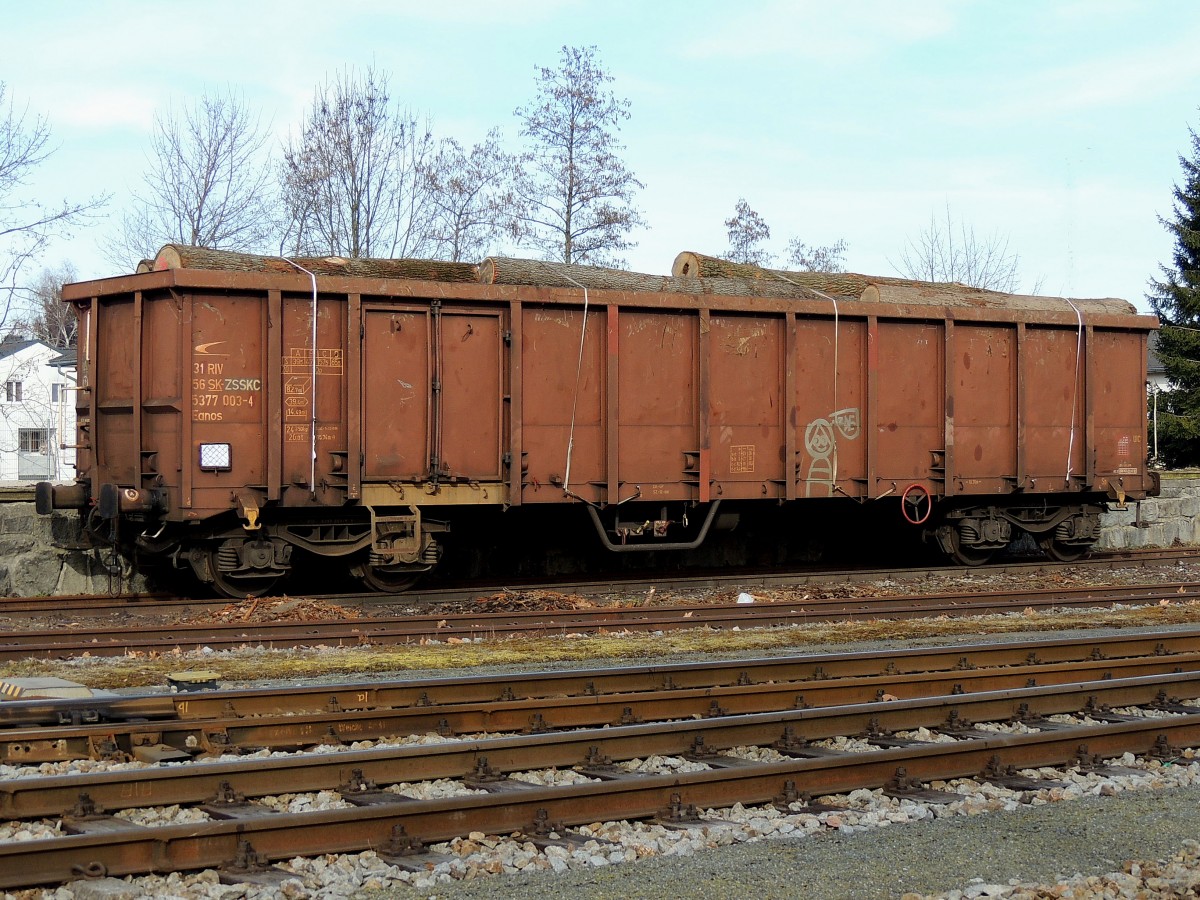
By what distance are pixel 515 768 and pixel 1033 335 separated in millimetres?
11557

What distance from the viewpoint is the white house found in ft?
109

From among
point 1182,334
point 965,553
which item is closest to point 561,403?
point 965,553

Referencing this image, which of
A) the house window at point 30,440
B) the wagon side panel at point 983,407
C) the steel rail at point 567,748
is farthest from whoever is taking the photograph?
the house window at point 30,440

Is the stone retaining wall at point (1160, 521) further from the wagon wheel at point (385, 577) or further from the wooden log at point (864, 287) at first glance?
the wagon wheel at point (385, 577)

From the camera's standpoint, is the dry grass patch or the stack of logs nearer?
the dry grass patch

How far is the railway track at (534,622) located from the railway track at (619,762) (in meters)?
3.02

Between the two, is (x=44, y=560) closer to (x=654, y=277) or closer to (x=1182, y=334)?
(x=654, y=277)

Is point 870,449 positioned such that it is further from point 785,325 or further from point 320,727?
point 320,727

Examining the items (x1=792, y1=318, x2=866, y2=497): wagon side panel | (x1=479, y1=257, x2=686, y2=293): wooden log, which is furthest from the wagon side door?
(x1=792, y1=318, x2=866, y2=497): wagon side panel

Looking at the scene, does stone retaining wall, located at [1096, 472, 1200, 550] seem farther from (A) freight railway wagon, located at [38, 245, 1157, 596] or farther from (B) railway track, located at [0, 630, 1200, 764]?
(B) railway track, located at [0, 630, 1200, 764]

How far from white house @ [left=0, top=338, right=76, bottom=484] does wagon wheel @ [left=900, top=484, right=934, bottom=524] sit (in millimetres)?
22060

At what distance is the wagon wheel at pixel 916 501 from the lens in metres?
14.4

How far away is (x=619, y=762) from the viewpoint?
6090mm

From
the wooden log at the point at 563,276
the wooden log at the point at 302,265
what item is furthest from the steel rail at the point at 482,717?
the wooden log at the point at 563,276
